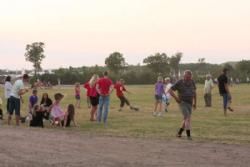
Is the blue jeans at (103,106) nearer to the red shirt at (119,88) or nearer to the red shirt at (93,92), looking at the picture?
the red shirt at (93,92)

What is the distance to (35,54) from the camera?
96188 mm

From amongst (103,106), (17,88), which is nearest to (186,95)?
(103,106)

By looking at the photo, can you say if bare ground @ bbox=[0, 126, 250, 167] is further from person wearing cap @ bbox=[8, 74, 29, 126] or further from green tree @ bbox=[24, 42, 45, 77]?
green tree @ bbox=[24, 42, 45, 77]

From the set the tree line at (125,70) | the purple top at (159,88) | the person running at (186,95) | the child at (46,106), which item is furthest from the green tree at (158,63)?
the person running at (186,95)

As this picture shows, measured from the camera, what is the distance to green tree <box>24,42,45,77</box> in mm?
95188

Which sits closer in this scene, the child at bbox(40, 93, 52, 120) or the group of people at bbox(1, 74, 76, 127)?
the group of people at bbox(1, 74, 76, 127)

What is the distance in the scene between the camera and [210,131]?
1571 cm

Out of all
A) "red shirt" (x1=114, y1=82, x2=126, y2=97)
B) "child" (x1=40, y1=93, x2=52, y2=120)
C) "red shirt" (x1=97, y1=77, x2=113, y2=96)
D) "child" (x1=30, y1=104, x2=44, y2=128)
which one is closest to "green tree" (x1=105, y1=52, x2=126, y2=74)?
"red shirt" (x1=114, y1=82, x2=126, y2=97)

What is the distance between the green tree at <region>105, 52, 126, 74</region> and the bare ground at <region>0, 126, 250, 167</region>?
9611 centimetres

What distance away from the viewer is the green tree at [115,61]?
11050 cm

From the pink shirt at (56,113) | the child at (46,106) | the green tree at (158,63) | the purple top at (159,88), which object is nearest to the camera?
the pink shirt at (56,113)

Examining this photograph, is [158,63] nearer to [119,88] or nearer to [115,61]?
[115,61]

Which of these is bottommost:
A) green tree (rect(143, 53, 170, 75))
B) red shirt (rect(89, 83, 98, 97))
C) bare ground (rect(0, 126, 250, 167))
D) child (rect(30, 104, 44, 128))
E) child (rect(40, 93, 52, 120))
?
bare ground (rect(0, 126, 250, 167))

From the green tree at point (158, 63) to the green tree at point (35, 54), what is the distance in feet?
88.4
